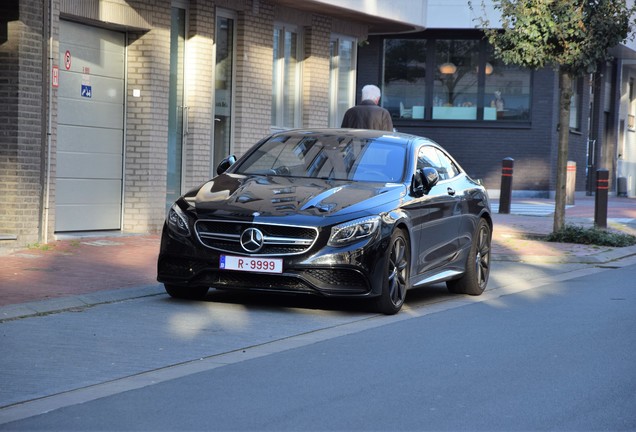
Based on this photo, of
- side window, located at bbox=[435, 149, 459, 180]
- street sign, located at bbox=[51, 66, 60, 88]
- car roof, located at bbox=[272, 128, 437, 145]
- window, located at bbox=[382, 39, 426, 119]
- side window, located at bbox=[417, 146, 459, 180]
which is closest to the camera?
side window, located at bbox=[417, 146, 459, 180]

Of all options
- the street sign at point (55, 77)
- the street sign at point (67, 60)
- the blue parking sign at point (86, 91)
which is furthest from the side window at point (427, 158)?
the blue parking sign at point (86, 91)

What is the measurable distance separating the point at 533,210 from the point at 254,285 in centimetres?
1797

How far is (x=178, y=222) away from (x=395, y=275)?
5.95 ft

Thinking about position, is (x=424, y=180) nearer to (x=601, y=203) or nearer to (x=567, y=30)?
(x=567, y=30)

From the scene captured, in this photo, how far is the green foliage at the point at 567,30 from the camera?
57.9ft

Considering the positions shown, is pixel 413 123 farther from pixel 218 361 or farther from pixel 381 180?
pixel 218 361

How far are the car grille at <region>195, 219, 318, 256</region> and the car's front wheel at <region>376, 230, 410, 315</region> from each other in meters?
0.69

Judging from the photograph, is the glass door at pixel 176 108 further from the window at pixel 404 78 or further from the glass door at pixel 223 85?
the window at pixel 404 78

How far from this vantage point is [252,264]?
9570 mm

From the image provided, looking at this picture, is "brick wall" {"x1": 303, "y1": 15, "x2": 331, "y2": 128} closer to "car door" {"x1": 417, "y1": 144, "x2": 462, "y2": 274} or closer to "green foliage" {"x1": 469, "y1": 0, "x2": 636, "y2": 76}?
"green foliage" {"x1": 469, "y1": 0, "x2": 636, "y2": 76}

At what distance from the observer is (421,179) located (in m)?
10.9

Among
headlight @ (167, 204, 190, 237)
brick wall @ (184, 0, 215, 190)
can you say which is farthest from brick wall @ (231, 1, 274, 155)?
headlight @ (167, 204, 190, 237)

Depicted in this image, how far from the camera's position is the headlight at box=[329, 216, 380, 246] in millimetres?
9562

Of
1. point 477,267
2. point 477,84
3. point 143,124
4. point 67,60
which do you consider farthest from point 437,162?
point 477,84
